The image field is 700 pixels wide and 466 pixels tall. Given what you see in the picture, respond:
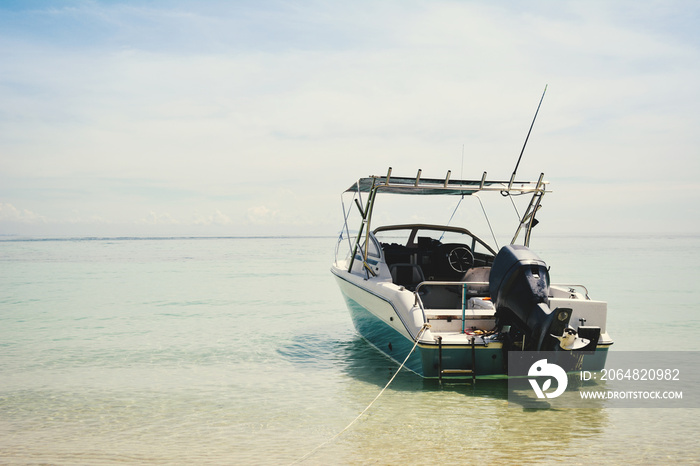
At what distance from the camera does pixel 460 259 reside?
366 inches

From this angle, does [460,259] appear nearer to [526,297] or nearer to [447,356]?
[447,356]

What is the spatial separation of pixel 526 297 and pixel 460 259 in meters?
3.33

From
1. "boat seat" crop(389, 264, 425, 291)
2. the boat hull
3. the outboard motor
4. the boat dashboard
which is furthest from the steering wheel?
the outboard motor

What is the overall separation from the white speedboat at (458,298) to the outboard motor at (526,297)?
11 millimetres

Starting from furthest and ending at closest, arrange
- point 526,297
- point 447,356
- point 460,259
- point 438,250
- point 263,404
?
point 438,250 → point 460,259 → point 263,404 → point 447,356 → point 526,297

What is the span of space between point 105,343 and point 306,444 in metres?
7.02

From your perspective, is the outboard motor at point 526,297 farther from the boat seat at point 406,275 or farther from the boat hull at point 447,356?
the boat seat at point 406,275

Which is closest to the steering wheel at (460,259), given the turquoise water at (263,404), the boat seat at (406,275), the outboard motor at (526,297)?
the boat seat at (406,275)

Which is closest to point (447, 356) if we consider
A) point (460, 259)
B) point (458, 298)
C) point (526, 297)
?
point (526, 297)

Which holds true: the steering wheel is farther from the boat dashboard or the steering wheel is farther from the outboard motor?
the outboard motor

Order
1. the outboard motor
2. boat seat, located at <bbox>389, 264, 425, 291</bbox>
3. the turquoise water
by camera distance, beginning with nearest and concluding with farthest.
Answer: the turquoise water → the outboard motor → boat seat, located at <bbox>389, 264, 425, 291</bbox>

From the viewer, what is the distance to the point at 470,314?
279 inches

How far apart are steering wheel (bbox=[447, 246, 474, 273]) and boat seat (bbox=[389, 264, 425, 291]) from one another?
0.75 meters

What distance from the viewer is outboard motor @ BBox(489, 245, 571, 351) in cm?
564
